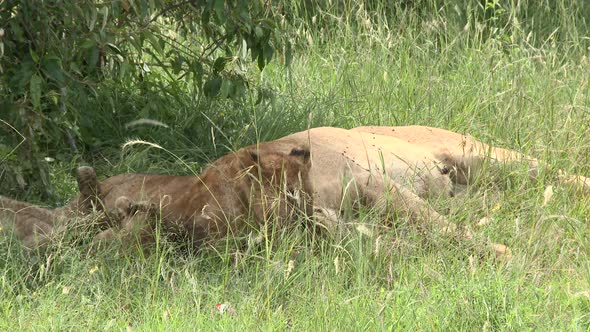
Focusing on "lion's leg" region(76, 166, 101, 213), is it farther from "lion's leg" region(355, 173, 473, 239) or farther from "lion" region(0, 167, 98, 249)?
"lion's leg" region(355, 173, 473, 239)

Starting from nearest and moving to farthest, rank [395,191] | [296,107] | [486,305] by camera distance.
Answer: [486,305]
[395,191]
[296,107]

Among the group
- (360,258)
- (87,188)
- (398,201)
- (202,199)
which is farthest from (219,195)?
(360,258)

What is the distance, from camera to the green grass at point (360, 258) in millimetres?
3697

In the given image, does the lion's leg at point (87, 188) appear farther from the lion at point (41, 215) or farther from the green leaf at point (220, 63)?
the green leaf at point (220, 63)

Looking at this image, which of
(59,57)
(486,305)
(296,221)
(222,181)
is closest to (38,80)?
(59,57)

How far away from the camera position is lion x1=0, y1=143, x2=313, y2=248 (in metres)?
4.57

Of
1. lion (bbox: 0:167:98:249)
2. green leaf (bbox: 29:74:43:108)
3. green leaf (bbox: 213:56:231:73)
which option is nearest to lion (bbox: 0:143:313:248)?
lion (bbox: 0:167:98:249)

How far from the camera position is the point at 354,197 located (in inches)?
191

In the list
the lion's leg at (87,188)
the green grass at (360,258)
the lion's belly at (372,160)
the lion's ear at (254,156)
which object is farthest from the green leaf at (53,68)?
the lion's belly at (372,160)

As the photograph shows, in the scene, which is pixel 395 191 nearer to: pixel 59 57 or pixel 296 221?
pixel 296 221

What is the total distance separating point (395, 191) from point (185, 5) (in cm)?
186

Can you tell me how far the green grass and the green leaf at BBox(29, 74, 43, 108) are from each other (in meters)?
0.65

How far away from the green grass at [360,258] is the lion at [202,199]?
10cm

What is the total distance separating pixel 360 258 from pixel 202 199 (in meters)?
0.93
